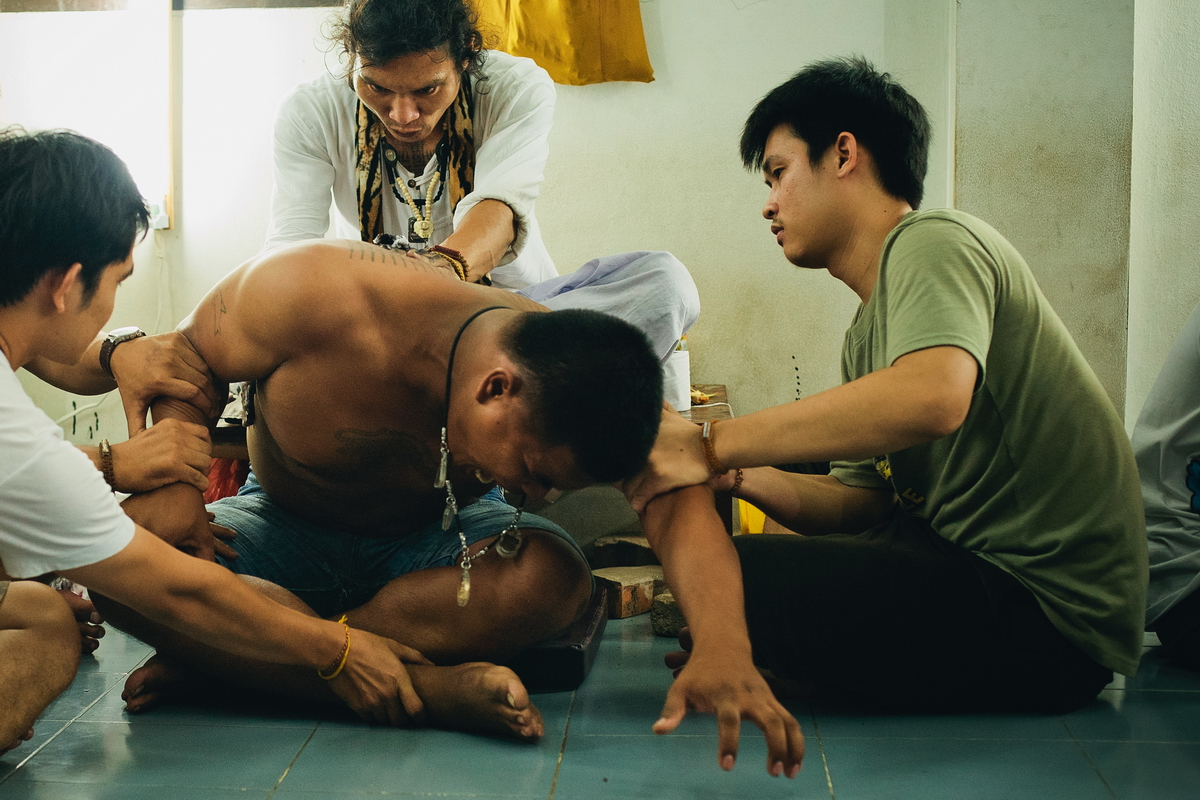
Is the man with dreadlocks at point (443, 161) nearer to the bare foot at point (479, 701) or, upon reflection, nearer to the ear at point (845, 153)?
the ear at point (845, 153)

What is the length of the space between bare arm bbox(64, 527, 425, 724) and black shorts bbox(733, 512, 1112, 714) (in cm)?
63

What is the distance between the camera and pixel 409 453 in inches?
70.7

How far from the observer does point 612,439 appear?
4.82 feet

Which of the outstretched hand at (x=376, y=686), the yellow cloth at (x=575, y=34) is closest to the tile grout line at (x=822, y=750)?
the outstretched hand at (x=376, y=686)

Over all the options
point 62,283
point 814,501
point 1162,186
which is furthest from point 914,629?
point 1162,186

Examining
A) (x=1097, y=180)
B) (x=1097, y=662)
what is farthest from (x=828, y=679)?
(x=1097, y=180)

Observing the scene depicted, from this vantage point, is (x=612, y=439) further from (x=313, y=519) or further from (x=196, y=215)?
(x=196, y=215)

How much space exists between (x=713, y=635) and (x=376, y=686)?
1.89 feet

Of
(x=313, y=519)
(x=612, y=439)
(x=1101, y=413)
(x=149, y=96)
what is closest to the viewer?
(x=612, y=439)

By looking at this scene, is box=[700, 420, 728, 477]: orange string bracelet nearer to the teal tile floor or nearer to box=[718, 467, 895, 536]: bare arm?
box=[718, 467, 895, 536]: bare arm

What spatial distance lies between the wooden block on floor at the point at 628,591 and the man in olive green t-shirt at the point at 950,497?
0.73m

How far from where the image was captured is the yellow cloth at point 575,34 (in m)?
3.83

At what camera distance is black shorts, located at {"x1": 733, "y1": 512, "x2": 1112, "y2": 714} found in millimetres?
1664

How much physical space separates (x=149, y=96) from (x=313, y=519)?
283cm
